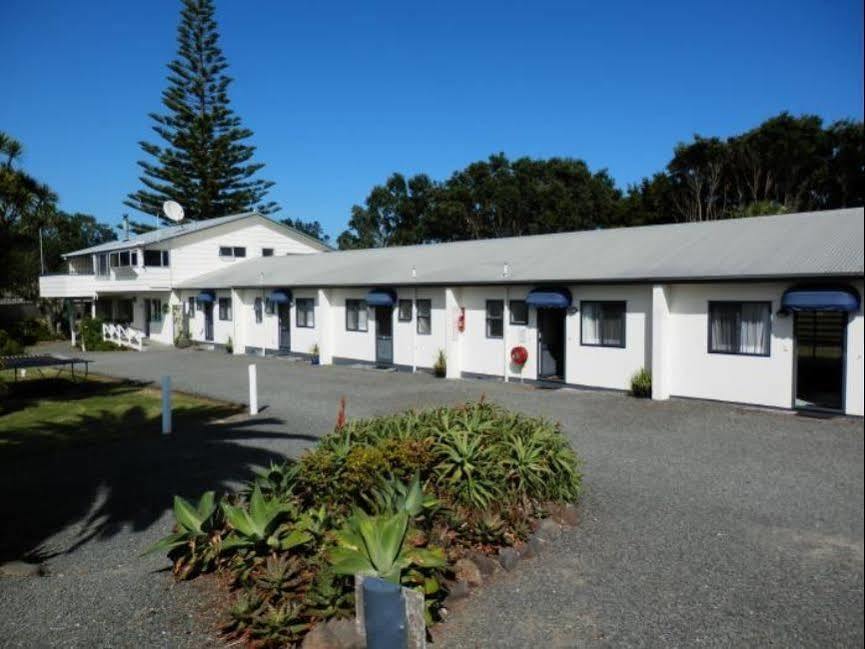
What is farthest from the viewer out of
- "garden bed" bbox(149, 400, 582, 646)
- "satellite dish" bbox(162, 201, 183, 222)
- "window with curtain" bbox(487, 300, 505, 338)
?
"satellite dish" bbox(162, 201, 183, 222)

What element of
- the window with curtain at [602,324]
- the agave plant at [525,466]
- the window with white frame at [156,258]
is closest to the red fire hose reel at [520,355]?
the window with curtain at [602,324]

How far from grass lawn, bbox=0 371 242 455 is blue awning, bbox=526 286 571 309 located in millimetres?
7632

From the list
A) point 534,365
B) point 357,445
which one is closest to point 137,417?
point 357,445

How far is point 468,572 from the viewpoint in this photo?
525cm

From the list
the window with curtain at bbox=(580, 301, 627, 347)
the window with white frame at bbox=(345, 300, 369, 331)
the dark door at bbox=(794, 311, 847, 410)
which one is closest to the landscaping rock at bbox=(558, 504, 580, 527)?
the dark door at bbox=(794, 311, 847, 410)

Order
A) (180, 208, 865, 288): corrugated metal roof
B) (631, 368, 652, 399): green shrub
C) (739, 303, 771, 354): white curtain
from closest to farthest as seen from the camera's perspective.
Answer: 1. (180, 208, 865, 288): corrugated metal roof
2. (739, 303, 771, 354): white curtain
3. (631, 368, 652, 399): green shrub

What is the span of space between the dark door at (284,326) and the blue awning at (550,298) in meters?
12.4

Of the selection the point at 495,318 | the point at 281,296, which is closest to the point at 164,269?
the point at 281,296

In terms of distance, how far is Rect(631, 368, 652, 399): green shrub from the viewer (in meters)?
14.4

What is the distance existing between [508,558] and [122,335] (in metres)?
30.3

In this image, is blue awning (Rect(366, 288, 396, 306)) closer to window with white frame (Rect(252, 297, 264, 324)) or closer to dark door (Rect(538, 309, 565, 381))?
dark door (Rect(538, 309, 565, 381))

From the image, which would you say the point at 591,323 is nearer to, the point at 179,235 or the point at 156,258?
the point at 179,235

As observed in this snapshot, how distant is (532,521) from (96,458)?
7123mm

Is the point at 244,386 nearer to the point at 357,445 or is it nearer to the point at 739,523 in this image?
the point at 357,445
